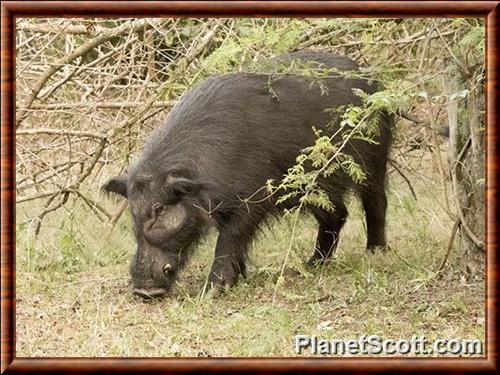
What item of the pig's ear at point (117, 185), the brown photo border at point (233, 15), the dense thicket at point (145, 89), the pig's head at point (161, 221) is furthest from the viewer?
the pig's ear at point (117, 185)

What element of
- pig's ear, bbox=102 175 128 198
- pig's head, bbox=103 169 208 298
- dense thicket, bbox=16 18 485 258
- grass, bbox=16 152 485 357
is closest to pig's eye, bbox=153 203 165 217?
pig's head, bbox=103 169 208 298

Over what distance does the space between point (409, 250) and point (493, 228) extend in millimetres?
3092

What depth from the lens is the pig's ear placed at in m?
7.97

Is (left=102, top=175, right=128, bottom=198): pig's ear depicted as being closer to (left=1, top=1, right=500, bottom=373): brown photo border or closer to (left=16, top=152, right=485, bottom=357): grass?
(left=16, top=152, right=485, bottom=357): grass

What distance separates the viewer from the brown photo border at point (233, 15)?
5.07 metres

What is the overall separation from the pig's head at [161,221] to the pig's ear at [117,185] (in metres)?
0.09

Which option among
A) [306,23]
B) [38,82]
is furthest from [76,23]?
[306,23]

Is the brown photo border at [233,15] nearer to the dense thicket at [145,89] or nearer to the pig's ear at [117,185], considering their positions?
the dense thicket at [145,89]

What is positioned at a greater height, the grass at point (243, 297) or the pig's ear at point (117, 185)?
the pig's ear at point (117, 185)

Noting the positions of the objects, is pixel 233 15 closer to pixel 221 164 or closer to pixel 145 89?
pixel 221 164

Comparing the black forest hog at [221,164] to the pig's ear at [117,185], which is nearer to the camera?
the black forest hog at [221,164]

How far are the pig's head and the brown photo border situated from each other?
2.18m

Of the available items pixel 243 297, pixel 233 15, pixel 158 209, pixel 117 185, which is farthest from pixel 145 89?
pixel 233 15

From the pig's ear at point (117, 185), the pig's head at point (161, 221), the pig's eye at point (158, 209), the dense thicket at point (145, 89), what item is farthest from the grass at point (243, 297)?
the pig's ear at point (117, 185)
